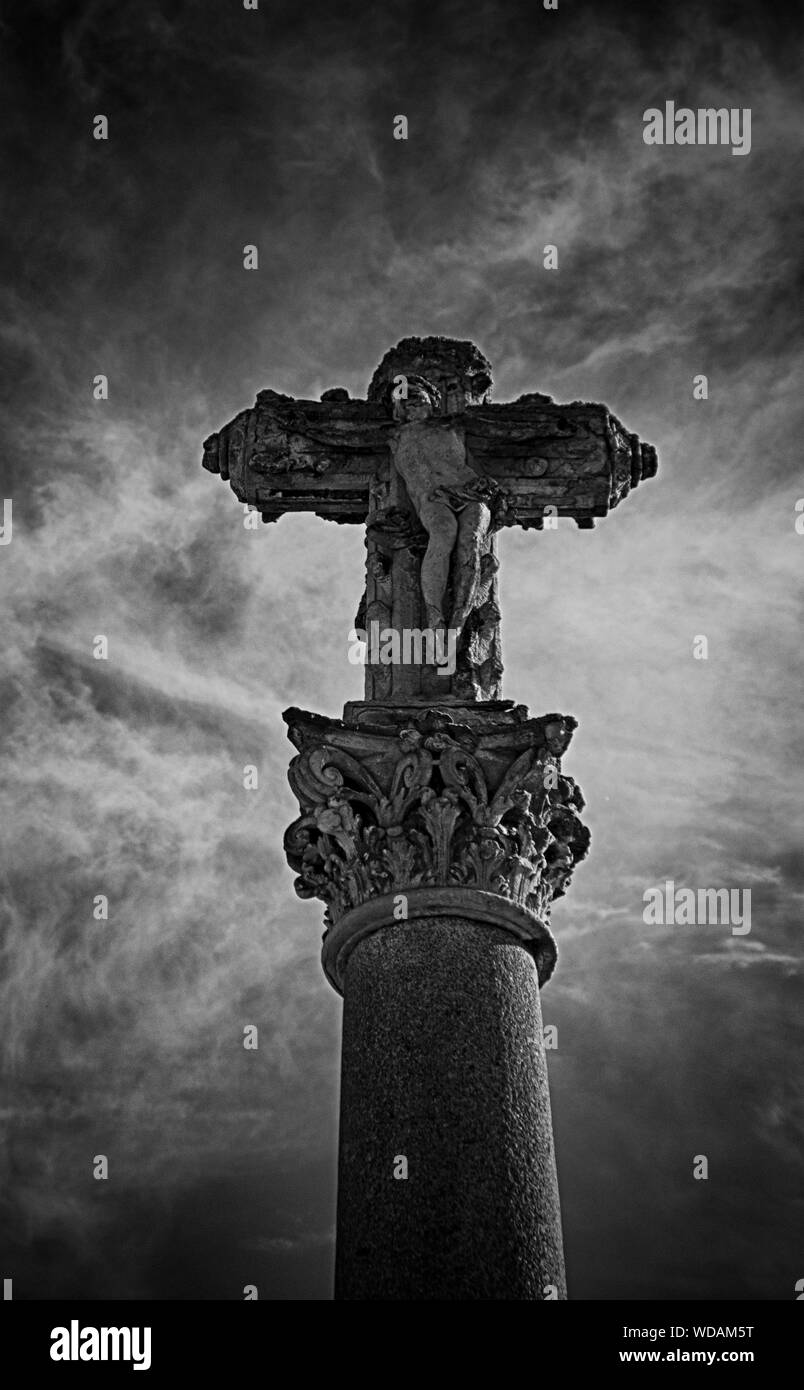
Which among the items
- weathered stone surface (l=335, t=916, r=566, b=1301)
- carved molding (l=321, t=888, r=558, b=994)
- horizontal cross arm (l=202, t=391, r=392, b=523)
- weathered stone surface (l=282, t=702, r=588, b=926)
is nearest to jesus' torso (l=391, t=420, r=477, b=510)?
horizontal cross arm (l=202, t=391, r=392, b=523)

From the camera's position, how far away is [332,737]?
11.3 meters

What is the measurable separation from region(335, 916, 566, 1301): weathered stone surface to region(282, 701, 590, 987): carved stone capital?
0.38 metres

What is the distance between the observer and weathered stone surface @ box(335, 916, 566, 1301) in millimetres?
9148

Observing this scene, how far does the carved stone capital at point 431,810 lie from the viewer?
10883 millimetres

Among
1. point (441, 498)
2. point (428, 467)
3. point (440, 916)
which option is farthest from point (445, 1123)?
point (428, 467)

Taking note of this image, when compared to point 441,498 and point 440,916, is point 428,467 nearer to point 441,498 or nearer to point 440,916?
point 441,498

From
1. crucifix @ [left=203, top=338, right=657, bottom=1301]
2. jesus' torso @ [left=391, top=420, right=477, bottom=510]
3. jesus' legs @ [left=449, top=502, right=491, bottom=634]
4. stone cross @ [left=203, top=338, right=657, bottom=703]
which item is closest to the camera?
crucifix @ [left=203, top=338, right=657, bottom=1301]

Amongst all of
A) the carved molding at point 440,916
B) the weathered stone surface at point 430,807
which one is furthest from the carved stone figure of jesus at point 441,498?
the carved molding at point 440,916

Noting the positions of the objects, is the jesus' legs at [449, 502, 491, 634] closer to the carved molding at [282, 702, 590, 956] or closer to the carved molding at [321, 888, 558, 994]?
the carved molding at [282, 702, 590, 956]

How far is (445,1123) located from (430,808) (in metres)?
2.28

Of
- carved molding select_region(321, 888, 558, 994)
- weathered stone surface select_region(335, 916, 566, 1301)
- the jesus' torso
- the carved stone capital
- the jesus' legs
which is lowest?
weathered stone surface select_region(335, 916, 566, 1301)

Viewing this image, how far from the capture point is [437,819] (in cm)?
1097
